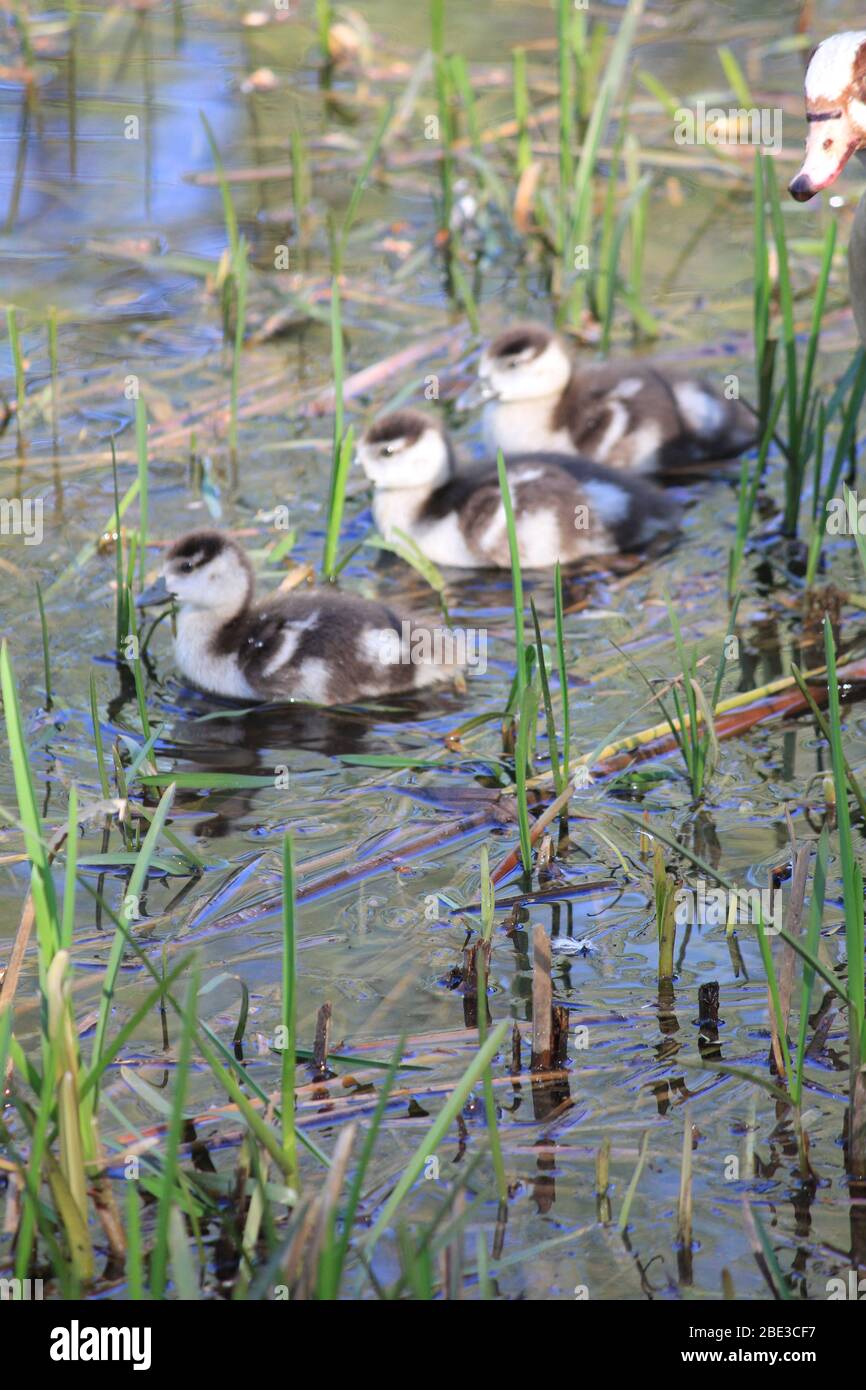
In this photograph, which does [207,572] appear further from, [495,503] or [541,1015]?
[541,1015]

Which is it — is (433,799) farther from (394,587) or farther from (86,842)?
(394,587)

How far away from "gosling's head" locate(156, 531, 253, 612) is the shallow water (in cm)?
23

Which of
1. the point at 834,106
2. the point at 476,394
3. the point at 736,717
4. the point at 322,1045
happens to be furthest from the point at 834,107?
the point at 322,1045

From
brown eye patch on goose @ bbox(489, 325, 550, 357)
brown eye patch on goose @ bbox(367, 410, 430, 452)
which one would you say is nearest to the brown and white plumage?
brown eye patch on goose @ bbox(367, 410, 430, 452)

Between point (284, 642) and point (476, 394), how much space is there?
1.52 meters

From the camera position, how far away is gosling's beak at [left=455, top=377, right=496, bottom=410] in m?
5.21

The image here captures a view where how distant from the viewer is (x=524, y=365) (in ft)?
16.8

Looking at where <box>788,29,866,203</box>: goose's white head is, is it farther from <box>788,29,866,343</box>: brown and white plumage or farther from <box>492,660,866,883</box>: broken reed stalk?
<box>492,660,866,883</box>: broken reed stalk

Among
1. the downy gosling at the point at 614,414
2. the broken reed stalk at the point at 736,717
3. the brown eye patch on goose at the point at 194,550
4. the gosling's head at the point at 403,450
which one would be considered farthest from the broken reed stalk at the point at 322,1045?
the downy gosling at the point at 614,414

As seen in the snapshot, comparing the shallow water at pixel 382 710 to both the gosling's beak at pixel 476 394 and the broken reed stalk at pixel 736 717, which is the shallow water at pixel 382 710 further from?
the gosling's beak at pixel 476 394
